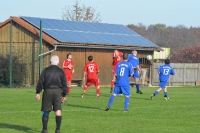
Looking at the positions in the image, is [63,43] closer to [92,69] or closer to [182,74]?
[182,74]

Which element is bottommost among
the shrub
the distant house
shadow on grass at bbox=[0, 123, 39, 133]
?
shadow on grass at bbox=[0, 123, 39, 133]

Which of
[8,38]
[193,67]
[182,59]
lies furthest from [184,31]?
[8,38]

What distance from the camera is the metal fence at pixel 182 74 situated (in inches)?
1869

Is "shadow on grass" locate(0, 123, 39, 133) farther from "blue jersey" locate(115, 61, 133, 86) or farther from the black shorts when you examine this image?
"blue jersey" locate(115, 61, 133, 86)

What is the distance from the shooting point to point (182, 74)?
48969 mm

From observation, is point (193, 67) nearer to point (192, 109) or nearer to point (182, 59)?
point (182, 59)

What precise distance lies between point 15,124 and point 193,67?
118ft

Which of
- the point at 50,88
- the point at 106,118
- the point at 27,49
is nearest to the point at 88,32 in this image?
the point at 27,49

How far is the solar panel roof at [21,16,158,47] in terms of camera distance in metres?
42.2

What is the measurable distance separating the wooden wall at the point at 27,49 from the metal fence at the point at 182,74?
10.8 metres

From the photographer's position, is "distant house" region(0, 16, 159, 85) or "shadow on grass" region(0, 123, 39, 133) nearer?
"shadow on grass" region(0, 123, 39, 133)

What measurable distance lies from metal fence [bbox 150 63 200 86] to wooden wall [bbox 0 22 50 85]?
425 inches

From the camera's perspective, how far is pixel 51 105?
45.4ft

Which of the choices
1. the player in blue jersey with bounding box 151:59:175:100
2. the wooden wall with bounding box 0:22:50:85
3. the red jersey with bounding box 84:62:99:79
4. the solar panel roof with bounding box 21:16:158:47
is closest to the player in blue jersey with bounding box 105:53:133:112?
the red jersey with bounding box 84:62:99:79
